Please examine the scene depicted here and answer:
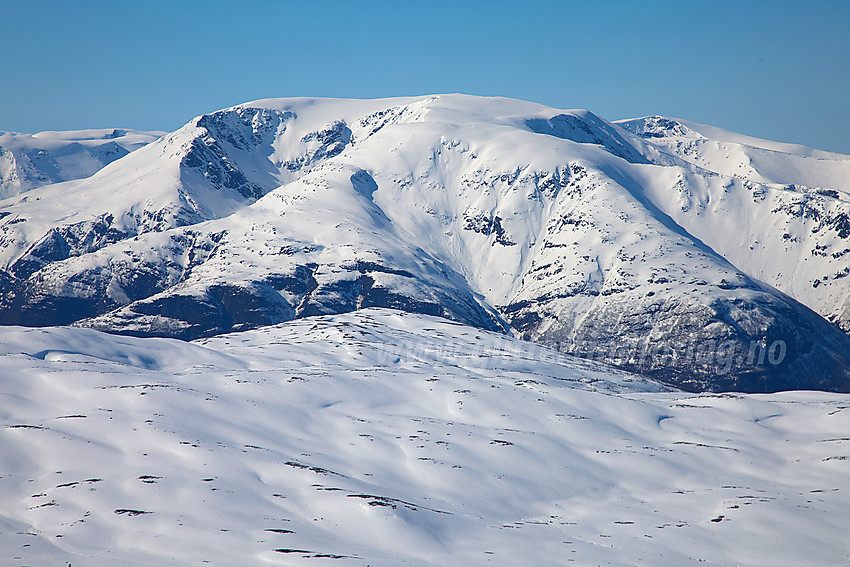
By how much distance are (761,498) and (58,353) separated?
132m

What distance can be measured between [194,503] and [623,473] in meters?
62.5

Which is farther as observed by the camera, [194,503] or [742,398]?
[742,398]

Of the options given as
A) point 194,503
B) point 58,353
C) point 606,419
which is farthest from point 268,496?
point 58,353

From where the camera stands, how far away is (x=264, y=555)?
217 ft

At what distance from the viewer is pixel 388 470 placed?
337 feet

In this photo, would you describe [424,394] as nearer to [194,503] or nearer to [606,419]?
[606,419]

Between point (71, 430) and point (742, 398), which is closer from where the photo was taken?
point (71, 430)

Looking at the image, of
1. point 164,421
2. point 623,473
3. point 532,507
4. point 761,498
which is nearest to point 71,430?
point 164,421

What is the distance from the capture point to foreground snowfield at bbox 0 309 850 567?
73.4 metres

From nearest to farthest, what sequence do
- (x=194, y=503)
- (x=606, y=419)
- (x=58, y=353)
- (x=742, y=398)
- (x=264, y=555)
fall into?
(x=264, y=555) → (x=194, y=503) → (x=606, y=419) → (x=58, y=353) → (x=742, y=398)

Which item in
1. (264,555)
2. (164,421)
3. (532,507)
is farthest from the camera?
(164,421)

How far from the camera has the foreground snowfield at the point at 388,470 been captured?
73.4 meters

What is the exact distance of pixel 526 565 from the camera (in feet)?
225

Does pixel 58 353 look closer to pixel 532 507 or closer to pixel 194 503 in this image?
pixel 194 503
